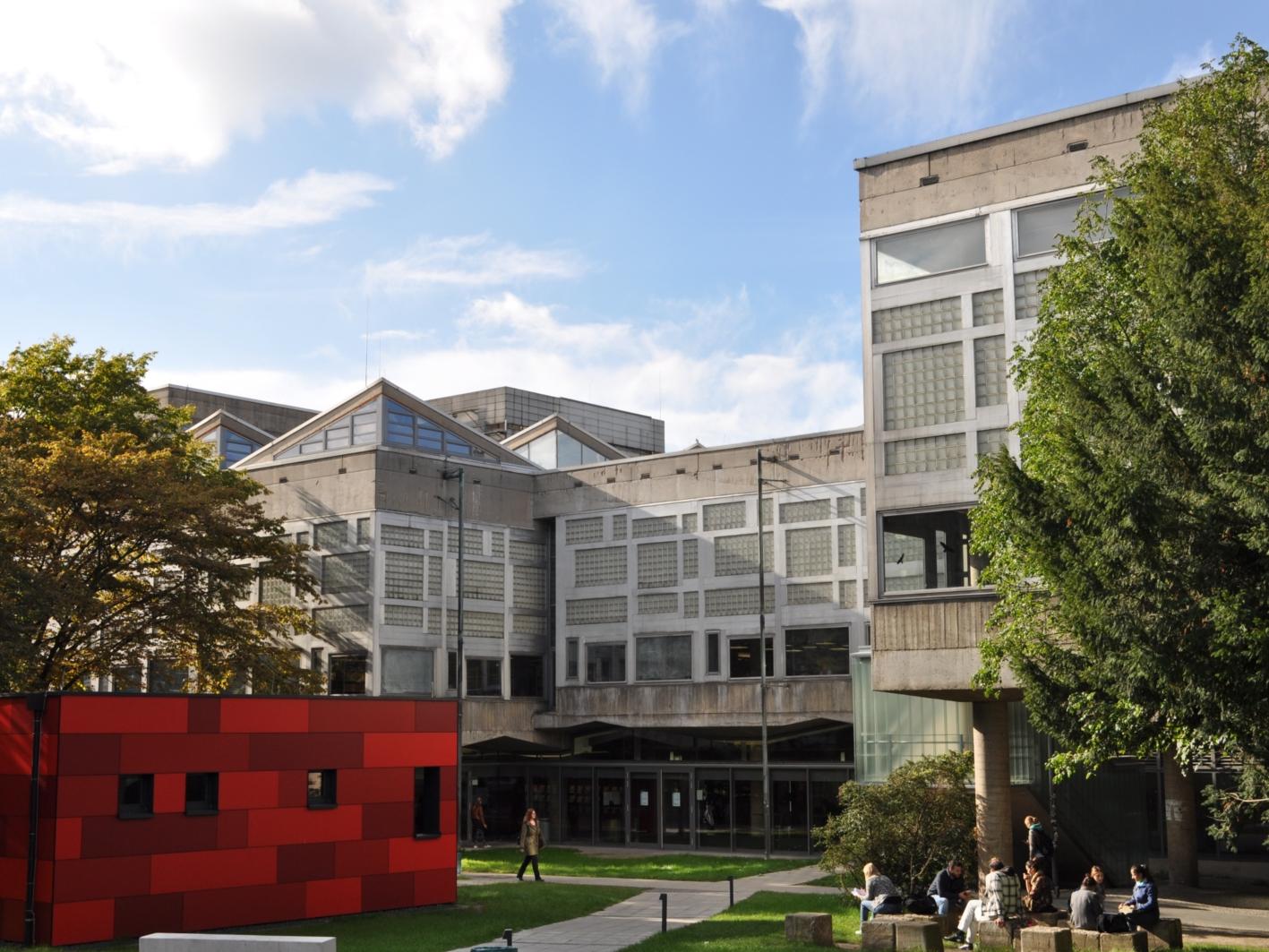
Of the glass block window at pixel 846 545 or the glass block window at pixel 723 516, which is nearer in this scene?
the glass block window at pixel 846 545

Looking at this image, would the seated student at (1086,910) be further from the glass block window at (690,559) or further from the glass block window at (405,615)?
the glass block window at (405,615)

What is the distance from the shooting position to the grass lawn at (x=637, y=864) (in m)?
39.2

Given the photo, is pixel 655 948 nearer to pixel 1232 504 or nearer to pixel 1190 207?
pixel 1232 504

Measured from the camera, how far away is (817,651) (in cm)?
4831

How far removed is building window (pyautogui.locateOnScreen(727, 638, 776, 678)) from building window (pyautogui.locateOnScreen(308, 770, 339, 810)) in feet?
75.4

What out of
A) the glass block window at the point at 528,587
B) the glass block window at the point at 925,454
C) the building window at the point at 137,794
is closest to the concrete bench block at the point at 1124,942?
the glass block window at the point at 925,454

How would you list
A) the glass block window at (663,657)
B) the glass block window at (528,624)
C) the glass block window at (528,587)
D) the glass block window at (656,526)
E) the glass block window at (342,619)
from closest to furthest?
the glass block window at (342,619), the glass block window at (663,657), the glass block window at (656,526), the glass block window at (528,624), the glass block window at (528,587)

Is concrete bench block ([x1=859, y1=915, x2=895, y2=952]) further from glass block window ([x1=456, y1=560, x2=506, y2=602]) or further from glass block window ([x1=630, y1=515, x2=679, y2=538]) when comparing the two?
glass block window ([x1=456, y1=560, x2=506, y2=602])

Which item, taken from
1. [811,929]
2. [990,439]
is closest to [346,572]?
[990,439]

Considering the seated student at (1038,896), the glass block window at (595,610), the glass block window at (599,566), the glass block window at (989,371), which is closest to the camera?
the seated student at (1038,896)

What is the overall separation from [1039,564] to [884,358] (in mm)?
9886

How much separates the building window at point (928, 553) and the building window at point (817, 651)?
59.0 ft

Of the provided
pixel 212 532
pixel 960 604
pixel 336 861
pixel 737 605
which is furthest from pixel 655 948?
pixel 737 605

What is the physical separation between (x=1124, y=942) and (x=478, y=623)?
33.6 meters
